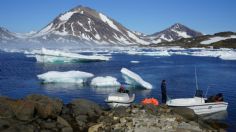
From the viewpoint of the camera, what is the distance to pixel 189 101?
2302 cm

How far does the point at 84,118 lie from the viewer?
754 inches

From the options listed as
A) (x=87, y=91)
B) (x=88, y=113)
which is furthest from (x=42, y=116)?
(x=87, y=91)

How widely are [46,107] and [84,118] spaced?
197cm

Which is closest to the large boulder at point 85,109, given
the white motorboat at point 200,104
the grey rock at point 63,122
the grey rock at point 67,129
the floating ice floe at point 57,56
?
the grey rock at point 63,122

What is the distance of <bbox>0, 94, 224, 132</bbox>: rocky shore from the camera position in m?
16.6

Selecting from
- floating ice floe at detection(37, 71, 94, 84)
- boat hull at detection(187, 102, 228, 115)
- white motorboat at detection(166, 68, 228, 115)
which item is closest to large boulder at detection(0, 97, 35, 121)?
white motorboat at detection(166, 68, 228, 115)

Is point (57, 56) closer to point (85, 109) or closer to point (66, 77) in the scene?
point (66, 77)

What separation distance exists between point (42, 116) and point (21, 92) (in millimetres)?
13450

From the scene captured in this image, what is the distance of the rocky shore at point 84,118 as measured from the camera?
16578mm

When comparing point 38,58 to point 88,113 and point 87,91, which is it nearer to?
point 87,91

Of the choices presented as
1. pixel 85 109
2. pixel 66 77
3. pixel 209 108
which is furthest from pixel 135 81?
pixel 85 109

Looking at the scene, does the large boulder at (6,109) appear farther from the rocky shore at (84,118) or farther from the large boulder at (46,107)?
the large boulder at (46,107)

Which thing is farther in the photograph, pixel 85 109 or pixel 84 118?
pixel 85 109

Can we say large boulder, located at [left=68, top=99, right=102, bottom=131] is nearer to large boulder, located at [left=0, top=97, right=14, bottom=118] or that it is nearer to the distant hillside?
large boulder, located at [left=0, top=97, right=14, bottom=118]
